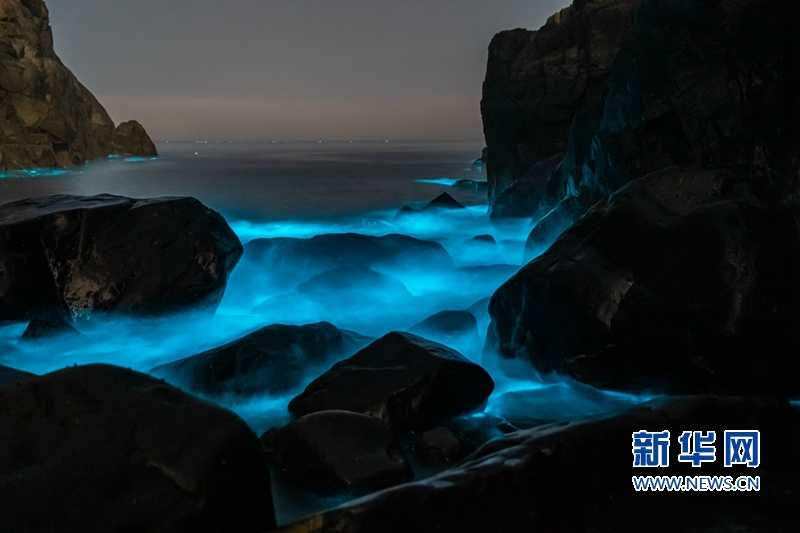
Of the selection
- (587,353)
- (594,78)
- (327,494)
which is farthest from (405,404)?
(594,78)

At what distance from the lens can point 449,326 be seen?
649 cm

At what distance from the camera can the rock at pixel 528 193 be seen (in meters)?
14.4

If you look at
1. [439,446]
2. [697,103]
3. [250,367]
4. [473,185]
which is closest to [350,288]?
[250,367]

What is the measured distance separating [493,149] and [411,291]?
444 inches

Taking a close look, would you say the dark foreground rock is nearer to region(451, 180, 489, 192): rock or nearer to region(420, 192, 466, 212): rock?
region(420, 192, 466, 212): rock

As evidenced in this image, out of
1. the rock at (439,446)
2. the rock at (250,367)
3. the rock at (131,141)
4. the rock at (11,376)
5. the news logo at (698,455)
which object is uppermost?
the rock at (131,141)

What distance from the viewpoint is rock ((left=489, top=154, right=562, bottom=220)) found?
14354 mm

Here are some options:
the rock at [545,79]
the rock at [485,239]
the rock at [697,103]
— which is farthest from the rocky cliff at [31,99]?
the rock at [697,103]

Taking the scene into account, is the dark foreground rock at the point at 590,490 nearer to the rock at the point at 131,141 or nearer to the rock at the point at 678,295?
the rock at the point at 678,295

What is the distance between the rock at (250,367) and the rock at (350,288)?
8.68 feet

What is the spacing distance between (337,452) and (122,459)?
4.08 ft

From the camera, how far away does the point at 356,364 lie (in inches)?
175

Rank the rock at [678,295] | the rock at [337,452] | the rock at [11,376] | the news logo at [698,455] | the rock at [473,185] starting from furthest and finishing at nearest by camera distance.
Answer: the rock at [473,185] → the rock at [678,295] → the rock at [11,376] → the rock at [337,452] → the news logo at [698,455]

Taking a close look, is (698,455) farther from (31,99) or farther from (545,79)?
(31,99)
